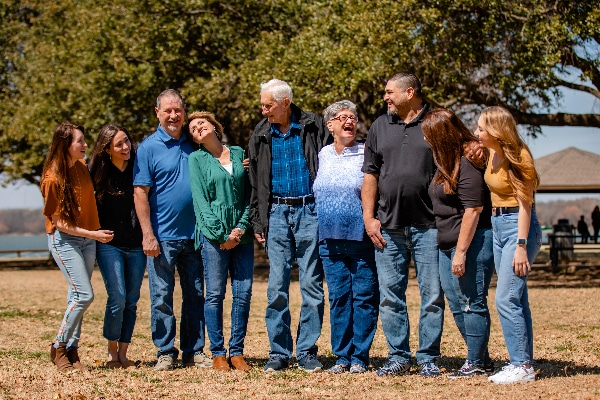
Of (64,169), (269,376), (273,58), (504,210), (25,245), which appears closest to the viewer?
(504,210)

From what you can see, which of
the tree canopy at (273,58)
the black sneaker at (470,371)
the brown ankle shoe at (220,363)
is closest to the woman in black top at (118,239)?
the brown ankle shoe at (220,363)

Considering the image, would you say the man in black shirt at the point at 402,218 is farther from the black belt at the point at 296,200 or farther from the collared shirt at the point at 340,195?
the black belt at the point at 296,200

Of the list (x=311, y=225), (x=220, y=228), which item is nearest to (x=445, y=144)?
(x=311, y=225)

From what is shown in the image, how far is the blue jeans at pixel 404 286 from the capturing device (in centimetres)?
650

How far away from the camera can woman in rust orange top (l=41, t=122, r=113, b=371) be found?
22.9 feet

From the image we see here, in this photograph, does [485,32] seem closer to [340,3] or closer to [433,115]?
[340,3]

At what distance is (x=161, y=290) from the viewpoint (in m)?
7.19

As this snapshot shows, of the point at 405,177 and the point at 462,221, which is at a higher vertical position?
the point at 405,177

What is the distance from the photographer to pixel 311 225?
6875 millimetres

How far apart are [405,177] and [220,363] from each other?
2.21 metres

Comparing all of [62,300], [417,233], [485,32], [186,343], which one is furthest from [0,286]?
[417,233]

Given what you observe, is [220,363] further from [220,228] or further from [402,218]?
[402,218]

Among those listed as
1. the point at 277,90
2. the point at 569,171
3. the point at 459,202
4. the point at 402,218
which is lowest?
the point at 402,218

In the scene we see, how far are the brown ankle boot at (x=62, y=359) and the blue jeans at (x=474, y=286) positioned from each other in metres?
3.22
